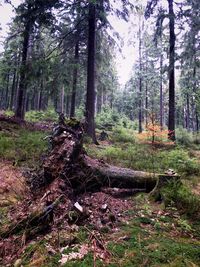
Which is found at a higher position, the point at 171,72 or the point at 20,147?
the point at 171,72

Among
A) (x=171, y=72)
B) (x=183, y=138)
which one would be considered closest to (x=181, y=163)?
(x=183, y=138)

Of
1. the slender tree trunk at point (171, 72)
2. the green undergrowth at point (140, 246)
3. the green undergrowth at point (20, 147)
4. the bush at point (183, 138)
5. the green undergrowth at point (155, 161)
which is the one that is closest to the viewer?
the green undergrowth at point (140, 246)

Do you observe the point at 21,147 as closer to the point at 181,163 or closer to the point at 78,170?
the point at 78,170

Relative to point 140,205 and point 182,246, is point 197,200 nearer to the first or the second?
point 140,205

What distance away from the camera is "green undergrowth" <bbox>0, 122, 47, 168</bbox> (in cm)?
797

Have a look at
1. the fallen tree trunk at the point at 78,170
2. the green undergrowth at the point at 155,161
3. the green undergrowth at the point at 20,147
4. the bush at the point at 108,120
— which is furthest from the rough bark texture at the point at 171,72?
the fallen tree trunk at the point at 78,170

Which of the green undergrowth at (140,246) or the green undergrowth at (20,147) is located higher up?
the green undergrowth at (20,147)

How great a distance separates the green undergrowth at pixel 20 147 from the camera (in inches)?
314

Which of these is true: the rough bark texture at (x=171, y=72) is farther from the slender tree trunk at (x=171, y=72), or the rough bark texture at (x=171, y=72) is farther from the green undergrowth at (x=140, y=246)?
the green undergrowth at (x=140, y=246)

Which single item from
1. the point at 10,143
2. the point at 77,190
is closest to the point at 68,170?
the point at 77,190

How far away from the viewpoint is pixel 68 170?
535cm

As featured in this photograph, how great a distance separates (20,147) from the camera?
9.09 metres

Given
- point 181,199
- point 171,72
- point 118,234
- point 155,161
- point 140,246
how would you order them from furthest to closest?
point 171,72, point 155,161, point 181,199, point 118,234, point 140,246

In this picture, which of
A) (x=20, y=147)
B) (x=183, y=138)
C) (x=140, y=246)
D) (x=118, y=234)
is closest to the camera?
(x=140, y=246)
